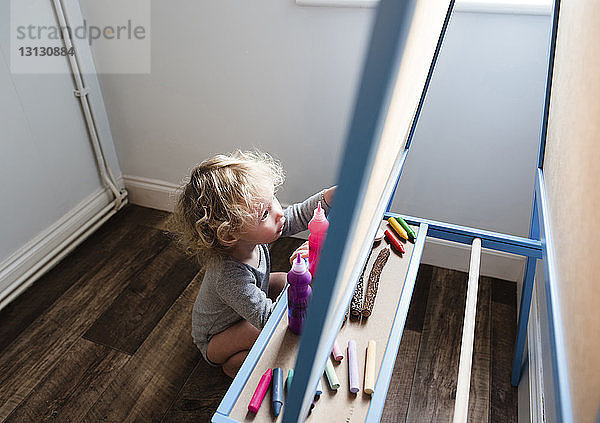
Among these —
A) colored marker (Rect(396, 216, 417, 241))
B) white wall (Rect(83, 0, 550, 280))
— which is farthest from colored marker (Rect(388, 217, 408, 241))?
white wall (Rect(83, 0, 550, 280))

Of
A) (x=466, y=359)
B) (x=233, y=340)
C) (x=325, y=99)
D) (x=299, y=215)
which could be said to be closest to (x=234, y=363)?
(x=233, y=340)

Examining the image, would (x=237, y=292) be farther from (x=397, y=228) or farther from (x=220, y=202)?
(x=397, y=228)

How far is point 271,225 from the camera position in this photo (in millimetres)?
1185

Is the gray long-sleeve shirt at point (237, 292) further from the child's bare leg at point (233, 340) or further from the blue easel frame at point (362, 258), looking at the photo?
the blue easel frame at point (362, 258)

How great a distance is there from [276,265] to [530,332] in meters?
0.87

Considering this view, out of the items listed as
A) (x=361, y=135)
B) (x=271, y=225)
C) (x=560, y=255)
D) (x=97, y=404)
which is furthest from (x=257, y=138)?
(x=361, y=135)

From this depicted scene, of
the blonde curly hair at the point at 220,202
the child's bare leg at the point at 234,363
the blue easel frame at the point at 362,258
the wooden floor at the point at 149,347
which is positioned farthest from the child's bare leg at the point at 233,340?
the blue easel frame at the point at 362,258

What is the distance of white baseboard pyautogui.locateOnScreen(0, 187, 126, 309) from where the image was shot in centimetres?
170

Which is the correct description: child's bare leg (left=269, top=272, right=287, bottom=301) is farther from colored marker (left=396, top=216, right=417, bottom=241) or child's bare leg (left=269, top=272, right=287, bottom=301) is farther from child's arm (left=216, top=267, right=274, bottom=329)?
colored marker (left=396, top=216, right=417, bottom=241)

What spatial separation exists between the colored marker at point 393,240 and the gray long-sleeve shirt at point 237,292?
0.17 meters

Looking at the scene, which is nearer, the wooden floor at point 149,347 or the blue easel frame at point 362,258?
the blue easel frame at point 362,258

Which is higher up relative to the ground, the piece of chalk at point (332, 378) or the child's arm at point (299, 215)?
the child's arm at point (299, 215)

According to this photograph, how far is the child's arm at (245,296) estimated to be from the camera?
45.8 inches

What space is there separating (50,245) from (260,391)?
1.32 metres
